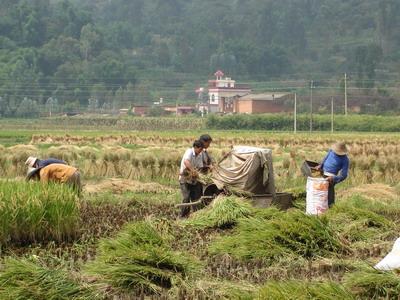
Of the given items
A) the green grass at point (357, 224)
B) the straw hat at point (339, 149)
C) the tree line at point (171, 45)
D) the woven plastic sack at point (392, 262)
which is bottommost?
the green grass at point (357, 224)

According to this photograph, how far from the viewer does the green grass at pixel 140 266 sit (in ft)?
23.2

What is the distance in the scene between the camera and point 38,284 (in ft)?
21.7

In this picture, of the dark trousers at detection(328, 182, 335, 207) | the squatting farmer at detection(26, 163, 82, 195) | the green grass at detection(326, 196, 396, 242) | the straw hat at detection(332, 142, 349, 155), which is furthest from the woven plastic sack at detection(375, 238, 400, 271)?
the squatting farmer at detection(26, 163, 82, 195)

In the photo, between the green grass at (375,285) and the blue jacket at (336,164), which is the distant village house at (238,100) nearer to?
the blue jacket at (336,164)

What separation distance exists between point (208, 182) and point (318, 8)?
5653 inches

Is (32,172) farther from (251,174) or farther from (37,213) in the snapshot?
(251,174)

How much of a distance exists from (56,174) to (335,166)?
3.75 metres

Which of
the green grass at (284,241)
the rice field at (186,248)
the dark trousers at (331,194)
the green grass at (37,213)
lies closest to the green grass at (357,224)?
the rice field at (186,248)

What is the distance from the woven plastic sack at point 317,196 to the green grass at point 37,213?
119 inches

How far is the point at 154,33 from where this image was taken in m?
148

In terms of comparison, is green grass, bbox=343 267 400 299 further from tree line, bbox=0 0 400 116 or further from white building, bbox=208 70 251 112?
white building, bbox=208 70 251 112

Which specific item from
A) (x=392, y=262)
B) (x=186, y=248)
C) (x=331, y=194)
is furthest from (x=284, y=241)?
(x=331, y=194)

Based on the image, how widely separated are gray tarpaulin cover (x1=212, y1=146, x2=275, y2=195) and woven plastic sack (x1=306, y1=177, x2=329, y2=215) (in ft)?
2.63

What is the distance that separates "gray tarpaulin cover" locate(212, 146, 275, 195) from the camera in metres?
11.7
